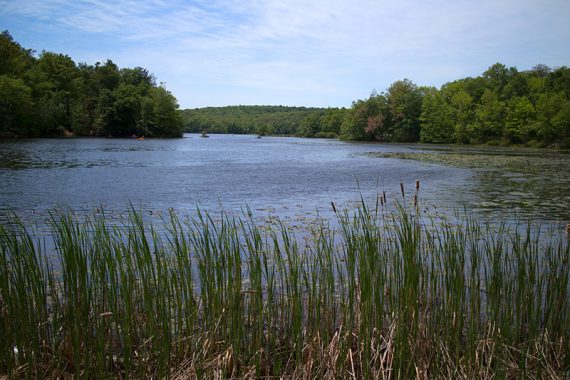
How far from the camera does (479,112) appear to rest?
270 ft

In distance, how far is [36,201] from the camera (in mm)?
15438

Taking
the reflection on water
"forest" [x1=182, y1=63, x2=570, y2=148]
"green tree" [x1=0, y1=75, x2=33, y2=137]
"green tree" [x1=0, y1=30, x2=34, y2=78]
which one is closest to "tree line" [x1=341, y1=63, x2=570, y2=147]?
"forest" [x1=182, y1=63, x2=570, y2=148]

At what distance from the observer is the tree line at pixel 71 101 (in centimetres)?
6306

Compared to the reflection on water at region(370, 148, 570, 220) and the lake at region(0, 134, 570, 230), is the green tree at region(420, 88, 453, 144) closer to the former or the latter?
the reflection on water at region(370, 148, 570, 220)

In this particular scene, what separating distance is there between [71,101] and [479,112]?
71768 mm

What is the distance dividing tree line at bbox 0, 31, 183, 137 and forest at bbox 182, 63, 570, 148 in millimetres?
44591

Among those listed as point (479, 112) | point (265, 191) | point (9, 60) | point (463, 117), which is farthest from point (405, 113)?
point (265, 191)

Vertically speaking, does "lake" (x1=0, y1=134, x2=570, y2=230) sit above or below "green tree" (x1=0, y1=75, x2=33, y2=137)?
below

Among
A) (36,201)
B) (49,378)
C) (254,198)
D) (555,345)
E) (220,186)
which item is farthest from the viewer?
(220,186)

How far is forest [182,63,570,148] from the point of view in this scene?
69000 millimetres

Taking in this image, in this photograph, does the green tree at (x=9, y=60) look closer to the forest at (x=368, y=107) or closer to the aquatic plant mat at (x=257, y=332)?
the forest at (x=368, y=107)

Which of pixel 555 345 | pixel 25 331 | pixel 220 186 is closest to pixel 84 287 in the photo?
pixel 25 331

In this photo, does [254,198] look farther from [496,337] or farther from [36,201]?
[496,337]

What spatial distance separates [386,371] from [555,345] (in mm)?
1676
